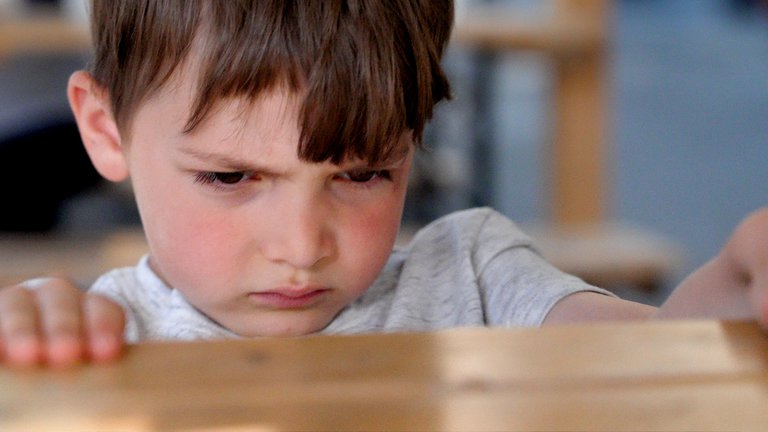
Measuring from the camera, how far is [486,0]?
3.90 meters

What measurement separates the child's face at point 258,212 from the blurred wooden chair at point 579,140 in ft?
5.19

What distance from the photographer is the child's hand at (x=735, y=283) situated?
61 centimetres

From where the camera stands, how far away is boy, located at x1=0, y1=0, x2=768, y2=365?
81 centimetres

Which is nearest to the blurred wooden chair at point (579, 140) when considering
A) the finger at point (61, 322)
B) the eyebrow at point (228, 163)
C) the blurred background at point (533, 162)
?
the blurred background at point (533, 162)

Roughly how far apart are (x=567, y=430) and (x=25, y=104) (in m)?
2.78

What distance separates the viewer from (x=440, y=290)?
1015mm

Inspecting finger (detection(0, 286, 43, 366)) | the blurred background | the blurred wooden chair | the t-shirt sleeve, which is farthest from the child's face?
the blurred wooden chair

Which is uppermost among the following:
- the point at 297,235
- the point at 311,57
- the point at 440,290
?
the point at 311,57

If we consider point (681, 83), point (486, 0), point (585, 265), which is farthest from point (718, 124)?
point (585, 265)

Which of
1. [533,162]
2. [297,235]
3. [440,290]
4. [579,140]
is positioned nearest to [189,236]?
[297,235]

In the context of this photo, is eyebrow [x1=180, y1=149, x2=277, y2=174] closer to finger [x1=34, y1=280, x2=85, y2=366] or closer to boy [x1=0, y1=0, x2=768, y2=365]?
boy [x1=0, y1=0, x2=768, y2=365]

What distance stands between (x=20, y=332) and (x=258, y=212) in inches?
12.3

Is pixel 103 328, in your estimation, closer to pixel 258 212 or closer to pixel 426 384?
pixel 426 384

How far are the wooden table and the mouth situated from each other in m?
0.32
